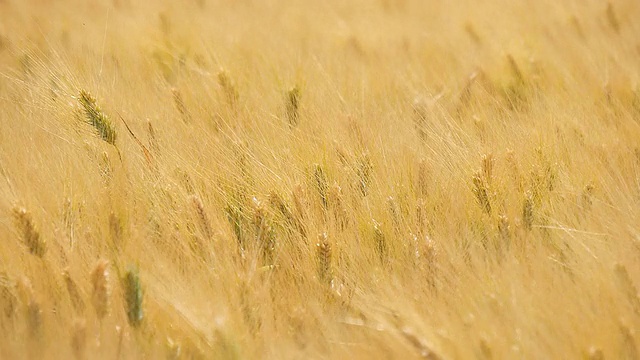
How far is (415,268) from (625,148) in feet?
2.44

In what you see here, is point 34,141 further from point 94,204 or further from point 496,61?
point 496,61

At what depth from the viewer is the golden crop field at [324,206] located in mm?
1131

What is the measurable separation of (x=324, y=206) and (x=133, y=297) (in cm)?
50

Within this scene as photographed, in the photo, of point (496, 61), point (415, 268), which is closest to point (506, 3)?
point (496, 61)

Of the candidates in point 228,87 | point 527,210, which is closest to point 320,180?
point 527,210

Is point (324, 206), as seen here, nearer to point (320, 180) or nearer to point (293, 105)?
point (320, 180)

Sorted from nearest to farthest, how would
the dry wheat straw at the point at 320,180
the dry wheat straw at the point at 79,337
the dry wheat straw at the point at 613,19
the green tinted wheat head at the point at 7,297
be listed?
the dry wheat straw at the point at 79,337, the green tinted wheat head at the point at 7,297, the dry wheat straw at the point at 320,180, the dry wheat straw at the point at 613,19

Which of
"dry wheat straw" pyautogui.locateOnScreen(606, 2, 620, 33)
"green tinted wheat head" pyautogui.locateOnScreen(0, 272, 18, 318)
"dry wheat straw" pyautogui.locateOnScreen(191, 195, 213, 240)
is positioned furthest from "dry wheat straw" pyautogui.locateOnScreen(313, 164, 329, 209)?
"dry wheat straw" pyautogui.locateOnScreen(606, 2, 620, 33)

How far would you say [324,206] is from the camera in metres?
1.47

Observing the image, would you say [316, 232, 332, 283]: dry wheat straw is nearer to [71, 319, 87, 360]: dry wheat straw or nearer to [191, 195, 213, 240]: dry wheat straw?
[191, 195, 213, 240]: dry wheat straw

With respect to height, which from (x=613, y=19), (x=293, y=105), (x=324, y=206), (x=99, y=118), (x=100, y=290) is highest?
(x=613, y=19)

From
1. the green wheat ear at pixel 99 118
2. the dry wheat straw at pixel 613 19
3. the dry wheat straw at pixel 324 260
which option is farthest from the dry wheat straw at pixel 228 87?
the dry wheat straw at pixel 613 19

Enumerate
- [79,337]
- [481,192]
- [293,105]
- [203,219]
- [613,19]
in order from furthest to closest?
1. [613,19]
2. [293,105]
3. [481,192]
4. [203,219]
5. [79,337]

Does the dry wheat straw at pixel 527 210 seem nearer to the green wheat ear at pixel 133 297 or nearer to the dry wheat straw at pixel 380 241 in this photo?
the dry wheat straw at pixel 380 241
